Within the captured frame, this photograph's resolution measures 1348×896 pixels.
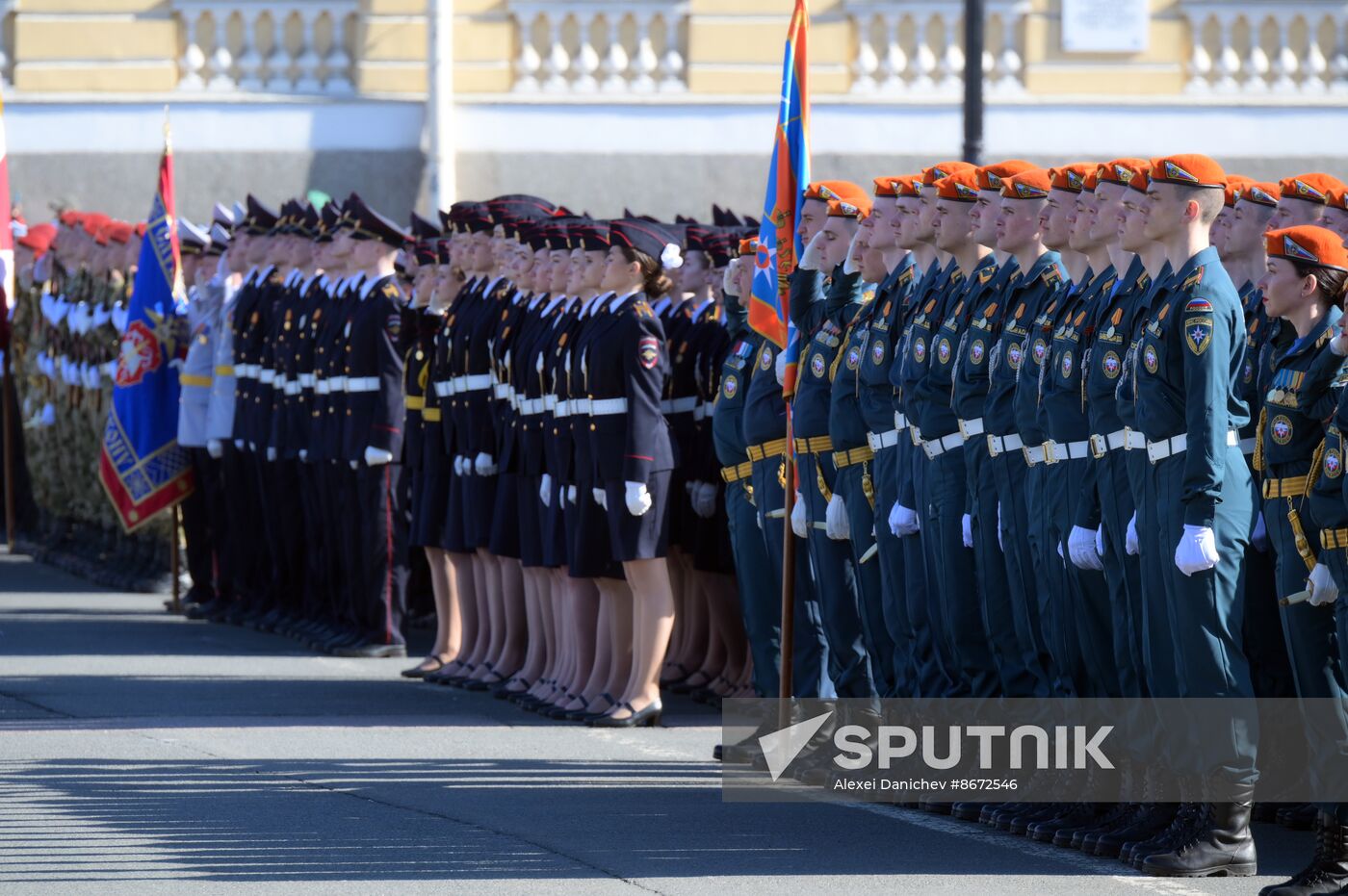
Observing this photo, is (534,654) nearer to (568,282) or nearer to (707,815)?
(568,282)

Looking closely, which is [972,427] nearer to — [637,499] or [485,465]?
[637,499]

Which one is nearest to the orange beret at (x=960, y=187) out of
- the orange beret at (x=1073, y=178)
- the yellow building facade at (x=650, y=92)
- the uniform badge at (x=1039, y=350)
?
the orange beret at (x=1073, y=178)

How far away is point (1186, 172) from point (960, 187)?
1.31 metres

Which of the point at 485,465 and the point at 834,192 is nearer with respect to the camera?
the point at 834,192

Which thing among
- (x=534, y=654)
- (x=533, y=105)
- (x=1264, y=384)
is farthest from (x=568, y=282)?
(x=533, y=105)

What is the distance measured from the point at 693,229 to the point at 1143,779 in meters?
4.91

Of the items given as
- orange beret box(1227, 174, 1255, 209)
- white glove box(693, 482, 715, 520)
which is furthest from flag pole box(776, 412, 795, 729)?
white glove box(693, 482, 715, 520)

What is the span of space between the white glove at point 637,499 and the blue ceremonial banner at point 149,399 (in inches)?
221

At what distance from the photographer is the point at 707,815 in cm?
861

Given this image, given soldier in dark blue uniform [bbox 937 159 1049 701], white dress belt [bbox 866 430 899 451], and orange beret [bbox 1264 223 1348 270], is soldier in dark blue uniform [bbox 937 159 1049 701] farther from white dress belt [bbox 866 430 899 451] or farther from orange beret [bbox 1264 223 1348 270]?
orange beret [bbox 1264 223 1348 270]

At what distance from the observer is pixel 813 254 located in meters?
9.93

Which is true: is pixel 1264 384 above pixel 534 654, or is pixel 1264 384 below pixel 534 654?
above

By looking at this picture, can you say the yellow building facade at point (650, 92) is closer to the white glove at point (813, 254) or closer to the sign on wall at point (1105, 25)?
the sign on wall at point (1105, 25)

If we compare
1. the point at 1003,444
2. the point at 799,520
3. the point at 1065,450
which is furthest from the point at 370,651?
the point at 1065,450
